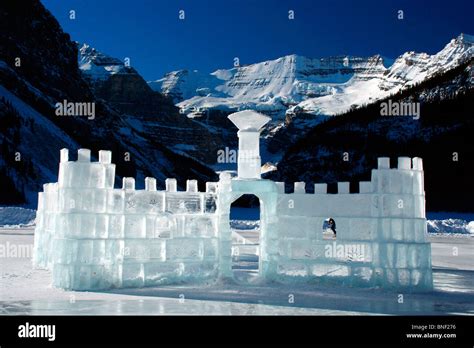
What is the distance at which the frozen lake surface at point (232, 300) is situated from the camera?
9.25 m

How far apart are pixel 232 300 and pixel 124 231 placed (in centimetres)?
289

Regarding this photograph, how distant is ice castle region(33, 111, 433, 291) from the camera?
38.4ft

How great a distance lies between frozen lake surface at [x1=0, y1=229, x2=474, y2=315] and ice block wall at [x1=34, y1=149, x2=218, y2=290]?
484 mm

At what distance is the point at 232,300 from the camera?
1048 cm

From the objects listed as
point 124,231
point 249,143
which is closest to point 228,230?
point 249,143

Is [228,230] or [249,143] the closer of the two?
[228,230]

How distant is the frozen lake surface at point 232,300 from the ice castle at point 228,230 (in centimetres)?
47
